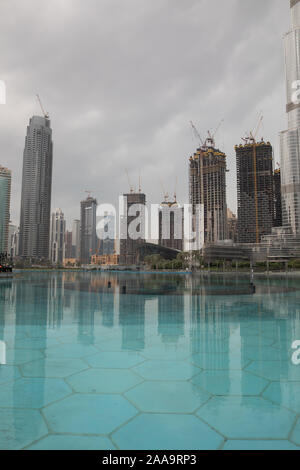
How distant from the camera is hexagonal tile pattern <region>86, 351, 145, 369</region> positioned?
475 centimetres

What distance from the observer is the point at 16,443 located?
2.59m

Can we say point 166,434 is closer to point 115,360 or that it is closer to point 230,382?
point 230,382

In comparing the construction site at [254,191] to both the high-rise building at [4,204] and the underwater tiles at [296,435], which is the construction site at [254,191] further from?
the underwater tiles at [296,435]

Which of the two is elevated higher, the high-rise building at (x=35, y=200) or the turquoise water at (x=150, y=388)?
the high-rise building at (x=35, y=200)

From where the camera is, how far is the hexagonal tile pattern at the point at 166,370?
418cm

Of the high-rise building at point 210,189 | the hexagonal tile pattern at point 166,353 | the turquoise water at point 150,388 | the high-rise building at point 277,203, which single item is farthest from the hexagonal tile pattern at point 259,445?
the high-rise building at point 277,203

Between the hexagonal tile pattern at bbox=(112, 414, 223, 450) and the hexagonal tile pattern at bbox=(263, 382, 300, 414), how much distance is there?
3.86ft

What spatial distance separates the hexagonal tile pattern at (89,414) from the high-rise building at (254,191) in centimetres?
15576

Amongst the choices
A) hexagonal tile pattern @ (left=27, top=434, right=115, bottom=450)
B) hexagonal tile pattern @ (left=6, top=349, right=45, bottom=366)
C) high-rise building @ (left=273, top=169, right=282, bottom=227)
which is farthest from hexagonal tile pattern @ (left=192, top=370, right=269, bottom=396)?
high-rise building @ (left=273, top=169, right=282, bottom=227)

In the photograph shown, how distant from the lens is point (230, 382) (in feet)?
13.1

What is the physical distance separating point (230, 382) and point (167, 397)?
42.4 inches

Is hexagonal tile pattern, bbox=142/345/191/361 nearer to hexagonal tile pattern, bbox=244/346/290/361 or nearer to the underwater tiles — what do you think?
hexagonal tile pattern, bbox=244/346/290/361

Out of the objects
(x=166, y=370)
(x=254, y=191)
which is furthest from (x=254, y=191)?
(x=166, y=370)
